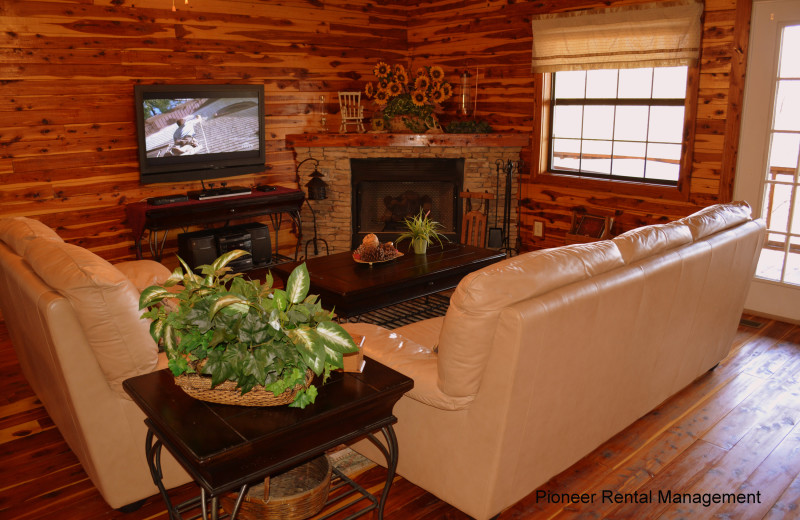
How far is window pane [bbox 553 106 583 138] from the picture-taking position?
18.6ft

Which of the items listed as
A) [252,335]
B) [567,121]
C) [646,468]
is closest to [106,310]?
[252,335]

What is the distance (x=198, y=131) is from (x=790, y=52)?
14.4 feet

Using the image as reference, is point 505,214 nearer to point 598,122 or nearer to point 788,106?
point 598,122

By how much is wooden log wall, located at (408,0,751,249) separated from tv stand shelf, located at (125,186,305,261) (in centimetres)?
214

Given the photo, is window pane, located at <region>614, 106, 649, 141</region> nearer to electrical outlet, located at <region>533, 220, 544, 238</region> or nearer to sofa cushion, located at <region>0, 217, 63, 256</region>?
electrical outlet, located at <region>533, 220, 544, 238</region>

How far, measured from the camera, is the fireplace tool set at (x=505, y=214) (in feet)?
19.1

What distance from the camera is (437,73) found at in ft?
20.1

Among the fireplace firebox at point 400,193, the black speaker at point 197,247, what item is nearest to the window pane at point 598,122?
the fireplace firebox at point 400,193

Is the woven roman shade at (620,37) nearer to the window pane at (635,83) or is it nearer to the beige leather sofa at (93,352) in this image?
the window pane at (635,83)

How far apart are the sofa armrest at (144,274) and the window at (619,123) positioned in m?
3.70

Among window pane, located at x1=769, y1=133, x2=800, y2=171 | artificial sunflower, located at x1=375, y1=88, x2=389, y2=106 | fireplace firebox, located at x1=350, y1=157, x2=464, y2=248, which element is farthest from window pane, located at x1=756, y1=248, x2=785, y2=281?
artificial sunflower, located at x1=375, y1=88, x2=389, y2=106

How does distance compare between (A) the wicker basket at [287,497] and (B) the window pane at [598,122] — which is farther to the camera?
(B) the window pane at [598,122]

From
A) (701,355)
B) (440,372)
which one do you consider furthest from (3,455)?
(701,355)

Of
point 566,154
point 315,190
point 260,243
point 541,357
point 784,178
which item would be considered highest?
point 566,154
